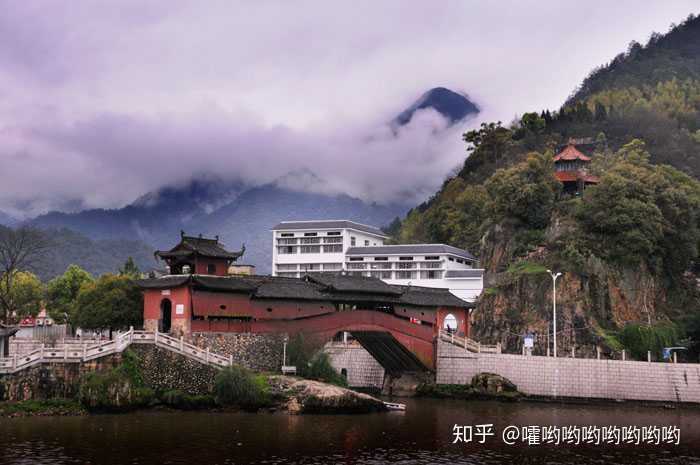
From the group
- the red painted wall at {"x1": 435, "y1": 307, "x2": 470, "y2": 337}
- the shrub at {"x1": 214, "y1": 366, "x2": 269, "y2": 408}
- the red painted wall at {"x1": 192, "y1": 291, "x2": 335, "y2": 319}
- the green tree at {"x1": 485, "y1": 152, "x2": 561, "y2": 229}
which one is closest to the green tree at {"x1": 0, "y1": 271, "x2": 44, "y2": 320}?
the red painted wall at {"x1": 192, "y1": 291, "x2": 335, "y2": 319}

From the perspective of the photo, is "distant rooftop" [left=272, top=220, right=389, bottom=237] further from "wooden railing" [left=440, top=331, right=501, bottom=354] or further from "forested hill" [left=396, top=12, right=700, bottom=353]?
"wooden railing" [left=440, top=331, right=501, bottom=354]

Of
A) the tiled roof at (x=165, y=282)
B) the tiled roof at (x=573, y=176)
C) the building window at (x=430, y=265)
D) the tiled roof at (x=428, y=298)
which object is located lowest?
the tiled roof at (x=428, y=298)

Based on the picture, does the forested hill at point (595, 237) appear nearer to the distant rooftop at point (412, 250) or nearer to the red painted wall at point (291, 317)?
the distant rooftop at point (412, 250)

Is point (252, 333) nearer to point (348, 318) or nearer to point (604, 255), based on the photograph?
point (348, 318)

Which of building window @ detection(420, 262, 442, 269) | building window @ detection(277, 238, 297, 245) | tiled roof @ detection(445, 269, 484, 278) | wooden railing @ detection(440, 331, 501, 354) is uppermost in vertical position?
building window @ detection(277, 238, 297, 245)

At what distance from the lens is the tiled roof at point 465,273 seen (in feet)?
241

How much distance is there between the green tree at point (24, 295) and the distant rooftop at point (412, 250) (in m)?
32.5

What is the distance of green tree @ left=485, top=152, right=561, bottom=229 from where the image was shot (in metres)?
76.2

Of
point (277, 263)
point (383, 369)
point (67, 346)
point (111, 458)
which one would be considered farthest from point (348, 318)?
point (277, 263)

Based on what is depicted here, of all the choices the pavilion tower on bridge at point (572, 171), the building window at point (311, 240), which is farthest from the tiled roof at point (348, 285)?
the pavilion tower on bridge at point (572, 171)

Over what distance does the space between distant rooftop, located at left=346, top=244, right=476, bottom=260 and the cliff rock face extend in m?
8.23

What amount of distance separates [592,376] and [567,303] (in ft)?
47.5

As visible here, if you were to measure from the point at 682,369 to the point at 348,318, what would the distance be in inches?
834

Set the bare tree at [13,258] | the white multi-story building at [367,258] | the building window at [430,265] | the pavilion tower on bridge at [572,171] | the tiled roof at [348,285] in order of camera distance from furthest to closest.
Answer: the pavilion tower on bridge at [572,171], the building window at [430,265], the white multi-story building at [367,258], the bare tree at [13,258], the tiled roof at [348,285]
